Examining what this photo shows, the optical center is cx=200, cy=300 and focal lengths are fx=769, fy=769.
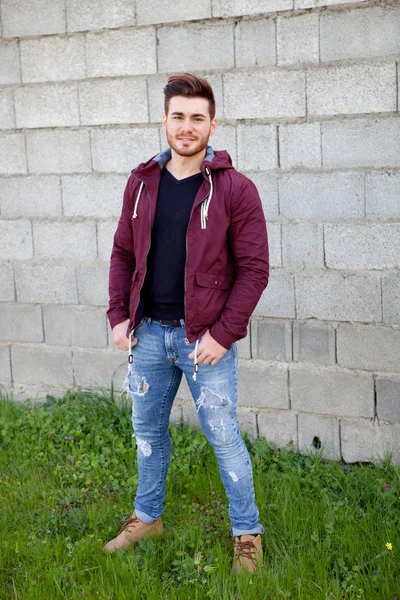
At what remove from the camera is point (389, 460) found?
4.16 m

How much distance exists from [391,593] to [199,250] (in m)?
1.56

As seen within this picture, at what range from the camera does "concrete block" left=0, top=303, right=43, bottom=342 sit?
5.11 metres

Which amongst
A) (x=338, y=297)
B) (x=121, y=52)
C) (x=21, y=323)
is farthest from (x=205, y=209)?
(x=21, y=323)

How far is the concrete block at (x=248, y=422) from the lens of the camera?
4566mm

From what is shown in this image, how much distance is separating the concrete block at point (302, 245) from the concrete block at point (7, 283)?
1.92 metres

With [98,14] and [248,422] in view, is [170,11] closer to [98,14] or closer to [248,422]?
[98,14]

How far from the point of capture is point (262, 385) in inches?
177

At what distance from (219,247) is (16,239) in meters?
2.43

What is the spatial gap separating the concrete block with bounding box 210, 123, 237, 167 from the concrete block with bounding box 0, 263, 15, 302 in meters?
1.69

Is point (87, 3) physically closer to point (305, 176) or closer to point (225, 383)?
point (305, 176)

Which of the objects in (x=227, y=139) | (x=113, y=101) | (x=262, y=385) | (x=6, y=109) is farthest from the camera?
(x=6, y=109)

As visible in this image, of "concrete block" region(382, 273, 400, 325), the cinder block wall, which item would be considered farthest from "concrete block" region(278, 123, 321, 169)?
"concrete block" region(382, 273, 400, 325)

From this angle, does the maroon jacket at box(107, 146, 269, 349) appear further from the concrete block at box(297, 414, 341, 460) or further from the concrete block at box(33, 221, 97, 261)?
the concrete block at box(33, 221, 97, 261)

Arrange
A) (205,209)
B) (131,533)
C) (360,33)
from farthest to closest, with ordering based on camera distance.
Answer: (360,33), (131,533), (205,209)
